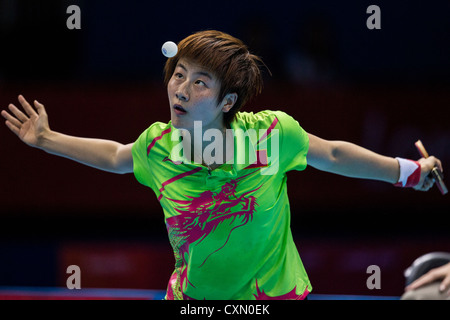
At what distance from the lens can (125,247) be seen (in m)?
5.07

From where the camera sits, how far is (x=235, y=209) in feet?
8.70

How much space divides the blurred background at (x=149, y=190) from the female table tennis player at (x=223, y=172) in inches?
84.0

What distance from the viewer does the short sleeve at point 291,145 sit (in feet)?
9.05

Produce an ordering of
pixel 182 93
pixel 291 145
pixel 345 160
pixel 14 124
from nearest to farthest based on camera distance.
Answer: pixel 182 93
pixel 291 145
pixel 345 160
pixel 14 124

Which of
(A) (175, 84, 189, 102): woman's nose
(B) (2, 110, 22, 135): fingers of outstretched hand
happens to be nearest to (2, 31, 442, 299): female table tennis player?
(A) (175, 84, 189, 102): woman's nose

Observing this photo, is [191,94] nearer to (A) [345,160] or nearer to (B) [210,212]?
(B) [210,212]

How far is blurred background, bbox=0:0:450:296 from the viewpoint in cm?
494

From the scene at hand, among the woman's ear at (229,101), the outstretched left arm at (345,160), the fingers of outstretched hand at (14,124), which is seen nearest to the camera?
the woman's ear at (229,101)

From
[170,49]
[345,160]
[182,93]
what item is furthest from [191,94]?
[345,160]

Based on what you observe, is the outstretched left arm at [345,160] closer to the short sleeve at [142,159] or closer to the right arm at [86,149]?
the short sleeve at [142,159]

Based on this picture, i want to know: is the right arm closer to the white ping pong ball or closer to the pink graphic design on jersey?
the pink graphic design on jersey

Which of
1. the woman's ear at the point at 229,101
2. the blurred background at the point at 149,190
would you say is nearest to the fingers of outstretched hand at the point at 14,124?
the woman's ear at the point at 229,101

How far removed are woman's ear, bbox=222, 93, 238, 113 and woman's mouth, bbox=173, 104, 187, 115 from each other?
0.19 m

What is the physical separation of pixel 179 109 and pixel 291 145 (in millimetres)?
482
